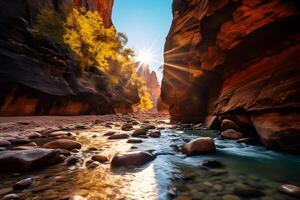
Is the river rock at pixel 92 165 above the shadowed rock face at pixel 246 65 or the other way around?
the other way around

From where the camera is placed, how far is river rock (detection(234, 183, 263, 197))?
2.27 meters

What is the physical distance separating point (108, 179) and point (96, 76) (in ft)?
65.7

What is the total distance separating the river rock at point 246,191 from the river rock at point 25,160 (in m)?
3.23

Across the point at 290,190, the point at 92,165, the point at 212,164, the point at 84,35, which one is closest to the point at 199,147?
the point at 212,164

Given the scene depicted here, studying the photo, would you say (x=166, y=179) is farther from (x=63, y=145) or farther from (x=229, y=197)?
(x=63, y=145)

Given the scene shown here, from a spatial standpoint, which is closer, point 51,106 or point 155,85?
point 51,106

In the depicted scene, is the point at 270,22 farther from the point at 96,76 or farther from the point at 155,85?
the point at 155,85

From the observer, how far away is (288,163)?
3.50m

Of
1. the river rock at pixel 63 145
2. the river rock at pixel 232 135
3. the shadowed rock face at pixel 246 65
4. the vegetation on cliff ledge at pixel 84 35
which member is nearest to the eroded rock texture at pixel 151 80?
the vegetation on cliff ledge at pixel 84 35

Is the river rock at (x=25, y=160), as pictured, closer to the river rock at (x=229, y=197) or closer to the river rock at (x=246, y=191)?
the river rock at (x=229, y=197)

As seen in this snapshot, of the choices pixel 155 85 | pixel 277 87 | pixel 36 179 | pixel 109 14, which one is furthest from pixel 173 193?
pixel 155 85

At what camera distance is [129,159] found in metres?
3.58

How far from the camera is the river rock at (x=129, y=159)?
3.51 metres

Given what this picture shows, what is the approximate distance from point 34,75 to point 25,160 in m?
10.4
